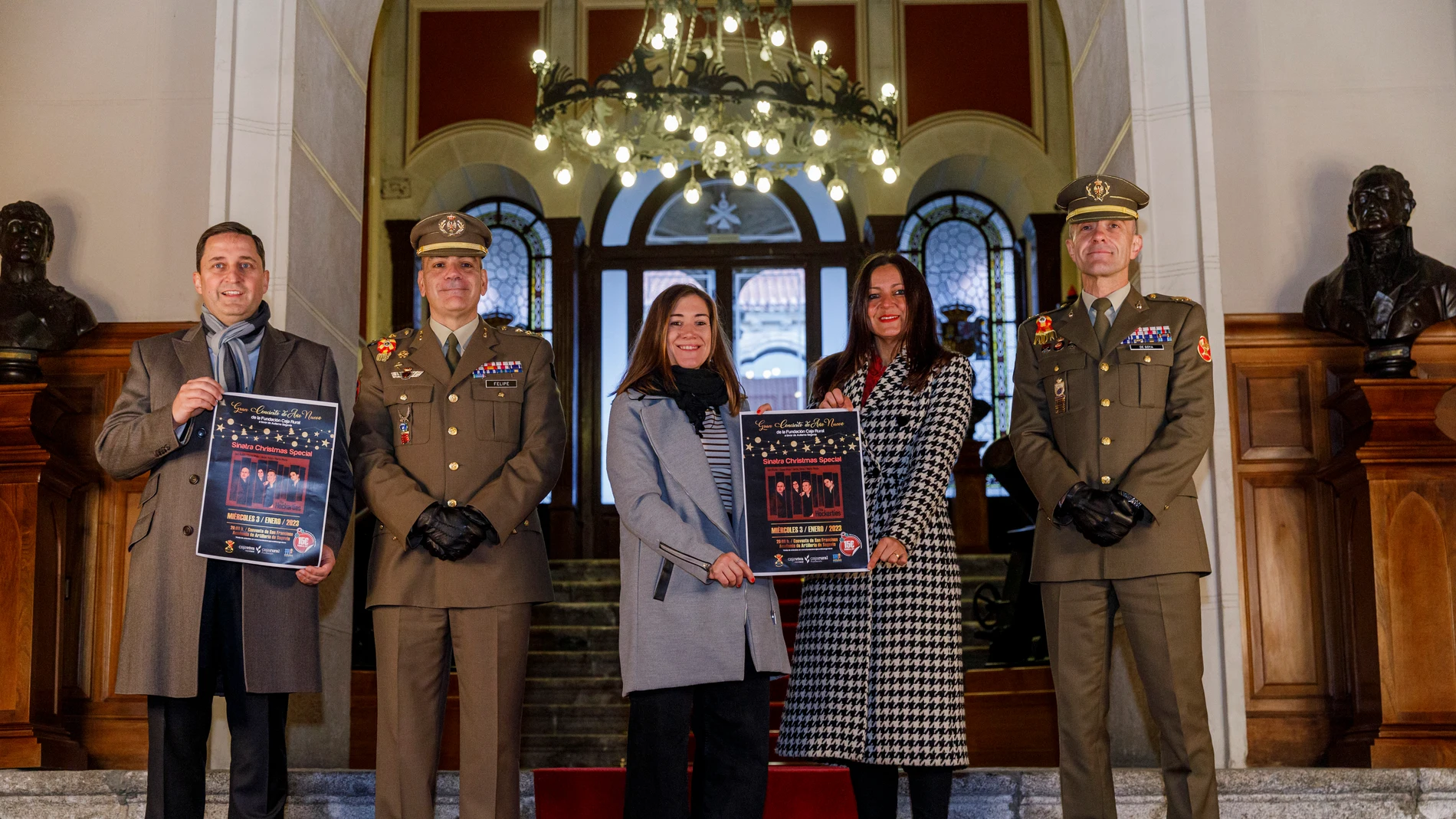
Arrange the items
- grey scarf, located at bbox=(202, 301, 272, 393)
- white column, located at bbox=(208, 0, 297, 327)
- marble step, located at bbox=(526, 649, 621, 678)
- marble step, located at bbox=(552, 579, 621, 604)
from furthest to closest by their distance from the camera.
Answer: marble step, located at bbox=(552, 579, 621, 604), marble step, located at bbox=(526, 649, 621, 678), white column, located at bbox=(208, 0, 297, 327), grey scarf, located at bbox=(202, 301, 272, 393)

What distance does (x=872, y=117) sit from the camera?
7.89 m

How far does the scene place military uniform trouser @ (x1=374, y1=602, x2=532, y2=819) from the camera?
10.5 feet

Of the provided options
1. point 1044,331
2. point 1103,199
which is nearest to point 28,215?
point 1044,331

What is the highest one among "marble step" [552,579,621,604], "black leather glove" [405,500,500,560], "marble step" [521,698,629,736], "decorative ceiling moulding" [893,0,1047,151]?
"decorative ceiling moulding" [893,0,1047,151]

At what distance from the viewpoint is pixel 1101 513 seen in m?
3.25

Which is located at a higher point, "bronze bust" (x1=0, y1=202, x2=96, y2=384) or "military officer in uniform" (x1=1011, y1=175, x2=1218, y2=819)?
"bronze bust" (x1=0, y1=202, x2=96, y2=384)

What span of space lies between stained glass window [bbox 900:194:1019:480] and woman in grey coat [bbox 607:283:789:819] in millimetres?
8149

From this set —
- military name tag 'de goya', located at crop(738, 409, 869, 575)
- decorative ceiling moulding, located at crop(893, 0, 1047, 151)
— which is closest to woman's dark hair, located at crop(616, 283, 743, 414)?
military name tag 'de goya', located at crop(738, 409, 869, 575)

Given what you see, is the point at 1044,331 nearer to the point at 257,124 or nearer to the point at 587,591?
the point at 257,124

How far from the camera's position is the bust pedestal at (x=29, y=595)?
165 inches

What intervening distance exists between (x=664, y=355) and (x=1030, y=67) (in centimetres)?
838

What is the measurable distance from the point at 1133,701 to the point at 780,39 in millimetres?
4213

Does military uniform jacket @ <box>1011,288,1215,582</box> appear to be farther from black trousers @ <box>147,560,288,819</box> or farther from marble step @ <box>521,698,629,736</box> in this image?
marble step @ <box>521,698,629,736</box>

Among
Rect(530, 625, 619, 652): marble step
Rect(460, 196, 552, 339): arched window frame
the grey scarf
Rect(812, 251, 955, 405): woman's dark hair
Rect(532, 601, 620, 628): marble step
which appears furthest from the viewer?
Rect(460, 196, 552, 339): arched window frame
